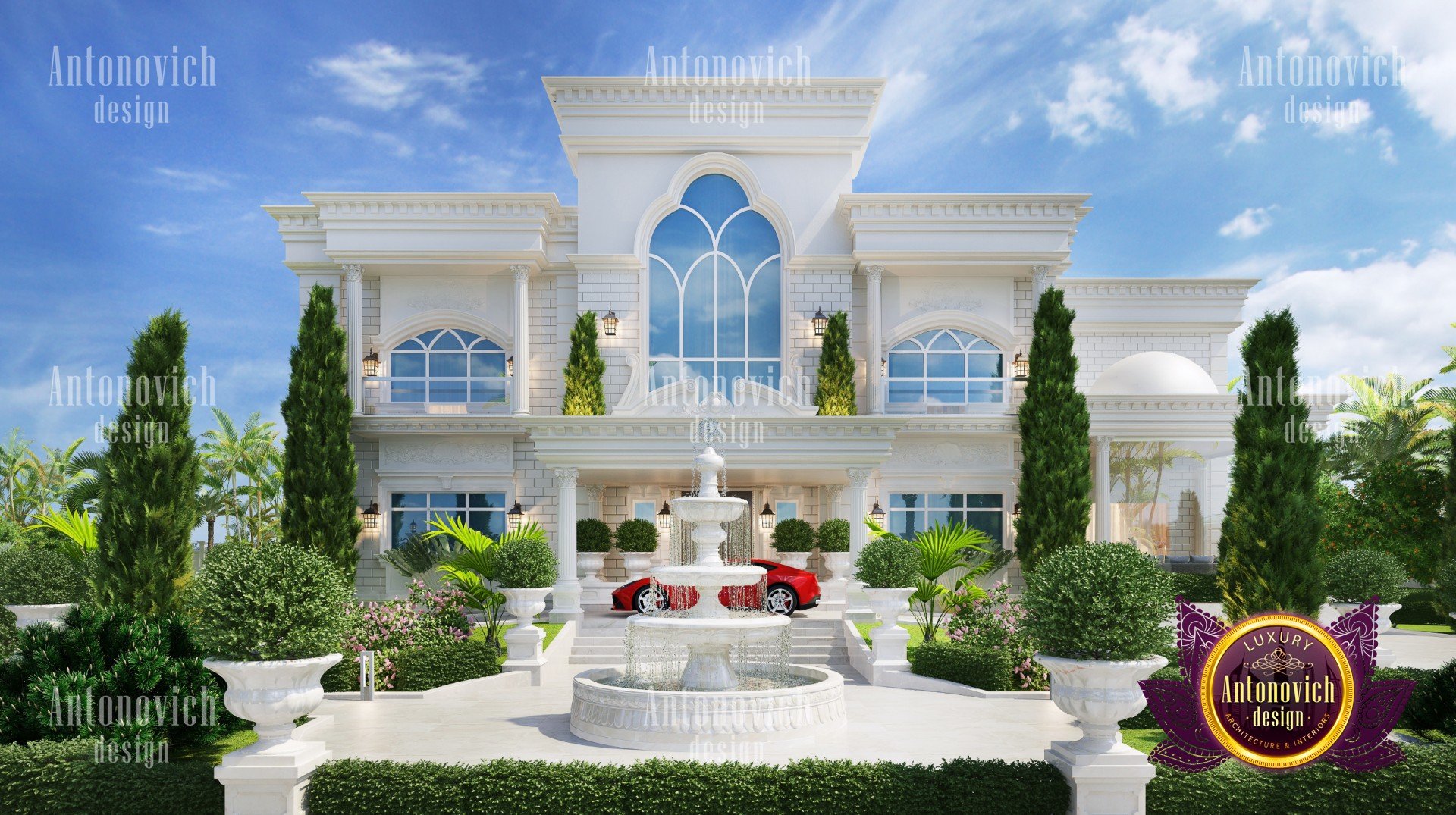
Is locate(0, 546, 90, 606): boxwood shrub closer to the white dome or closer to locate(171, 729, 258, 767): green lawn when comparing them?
locate(171, 729, 258, 767): green lawn

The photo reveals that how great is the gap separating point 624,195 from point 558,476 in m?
8.06

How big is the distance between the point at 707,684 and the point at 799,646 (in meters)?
A: 6.26

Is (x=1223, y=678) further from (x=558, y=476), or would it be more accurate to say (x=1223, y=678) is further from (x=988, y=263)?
(x=988, y=263)

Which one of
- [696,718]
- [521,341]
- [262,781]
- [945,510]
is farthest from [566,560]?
[262,781]

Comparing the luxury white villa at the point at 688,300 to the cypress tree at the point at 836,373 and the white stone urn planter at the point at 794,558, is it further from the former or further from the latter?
the white stone urn planter at the point at 794,558

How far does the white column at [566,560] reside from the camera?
19.3 metres

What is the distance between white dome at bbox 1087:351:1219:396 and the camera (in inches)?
962

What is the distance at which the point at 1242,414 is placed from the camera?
15.4 metres

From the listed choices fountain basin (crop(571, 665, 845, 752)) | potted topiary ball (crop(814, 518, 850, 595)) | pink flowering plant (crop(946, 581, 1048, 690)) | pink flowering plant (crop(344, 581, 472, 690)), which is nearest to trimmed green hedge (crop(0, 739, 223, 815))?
fountain basin (crop(571, 665, 845, 752))

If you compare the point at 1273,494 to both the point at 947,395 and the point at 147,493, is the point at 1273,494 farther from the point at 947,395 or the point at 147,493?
the point at 147,493

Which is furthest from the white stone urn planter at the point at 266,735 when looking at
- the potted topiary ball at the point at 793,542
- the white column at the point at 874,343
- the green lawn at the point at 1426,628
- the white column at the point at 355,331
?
the green lawn at the point at 1426,628

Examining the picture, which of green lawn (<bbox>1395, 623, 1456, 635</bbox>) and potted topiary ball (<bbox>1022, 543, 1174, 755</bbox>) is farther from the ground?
potted topiary ball (<bbox>1022, 543, 1174, 755</bbox>)

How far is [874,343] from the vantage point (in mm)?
23844

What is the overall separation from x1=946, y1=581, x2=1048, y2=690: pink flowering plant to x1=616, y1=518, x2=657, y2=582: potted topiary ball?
8.46 meters
